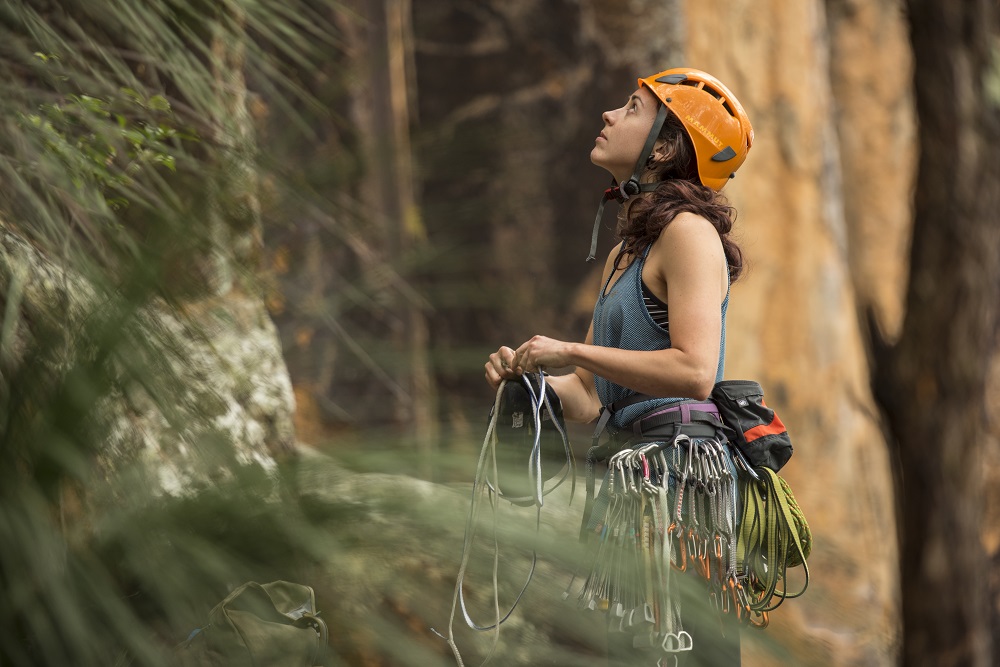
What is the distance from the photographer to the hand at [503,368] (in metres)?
1.65

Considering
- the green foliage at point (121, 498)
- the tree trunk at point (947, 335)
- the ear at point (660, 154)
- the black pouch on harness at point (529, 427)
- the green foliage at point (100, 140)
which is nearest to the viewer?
the green foliage at point (121, 498)

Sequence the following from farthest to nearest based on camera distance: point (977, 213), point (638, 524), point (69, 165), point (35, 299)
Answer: point (977, 213) → point (638, 524) → point (69, 165) → point (35, 299)

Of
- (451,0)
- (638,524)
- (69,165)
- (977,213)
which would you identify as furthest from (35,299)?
(451,0)

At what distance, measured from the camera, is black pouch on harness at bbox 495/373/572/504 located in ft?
5.06

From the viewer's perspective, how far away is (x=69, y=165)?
1.31 m

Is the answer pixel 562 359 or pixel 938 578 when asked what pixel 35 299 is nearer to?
pixel 562 359

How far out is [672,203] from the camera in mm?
1683

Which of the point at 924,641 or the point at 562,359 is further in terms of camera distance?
the point at 924,641

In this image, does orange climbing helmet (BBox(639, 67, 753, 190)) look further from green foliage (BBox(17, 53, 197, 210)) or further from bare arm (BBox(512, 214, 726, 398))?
green foliage (BBox(17, 53, 197, 210))

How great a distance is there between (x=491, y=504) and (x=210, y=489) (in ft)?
0.68

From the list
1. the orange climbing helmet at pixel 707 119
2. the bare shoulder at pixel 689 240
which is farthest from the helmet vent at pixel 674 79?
the bare shoulder at pixel 689 240

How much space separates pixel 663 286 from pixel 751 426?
252mm

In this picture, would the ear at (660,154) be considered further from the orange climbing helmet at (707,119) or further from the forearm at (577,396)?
the forearm at (577,396)

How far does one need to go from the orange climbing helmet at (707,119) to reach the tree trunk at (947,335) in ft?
10.6
